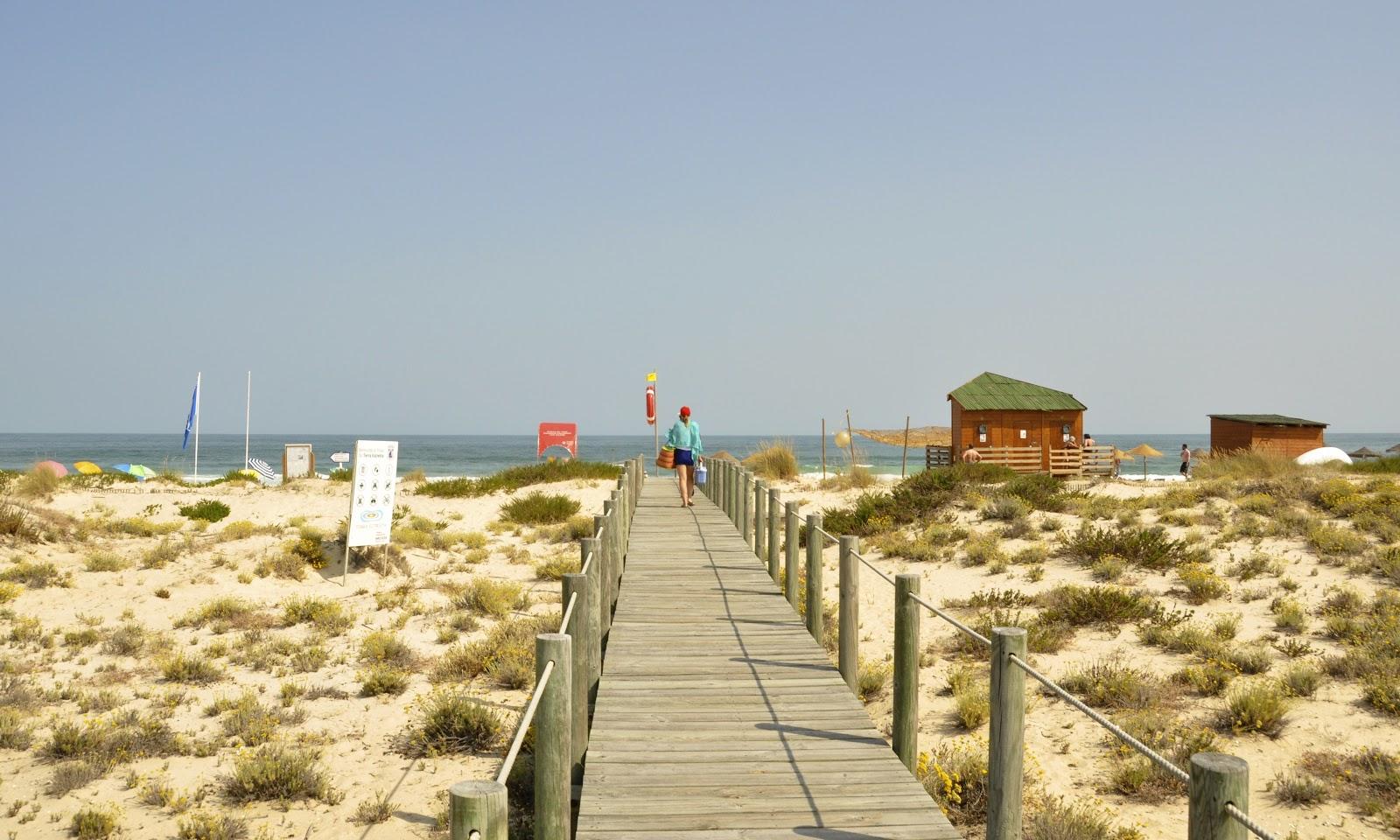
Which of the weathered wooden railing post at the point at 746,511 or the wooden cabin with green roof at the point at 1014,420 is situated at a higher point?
the wooden cabin with green roof at the point at 1014,420

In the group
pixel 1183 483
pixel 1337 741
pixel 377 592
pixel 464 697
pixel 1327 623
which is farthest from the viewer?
pixel 1183 483

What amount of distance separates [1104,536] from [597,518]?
10185 mm

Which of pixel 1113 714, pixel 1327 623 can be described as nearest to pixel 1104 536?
pixel 1327 623

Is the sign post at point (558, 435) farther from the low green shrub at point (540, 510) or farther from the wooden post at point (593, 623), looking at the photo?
the wooden post at point (593, 623)

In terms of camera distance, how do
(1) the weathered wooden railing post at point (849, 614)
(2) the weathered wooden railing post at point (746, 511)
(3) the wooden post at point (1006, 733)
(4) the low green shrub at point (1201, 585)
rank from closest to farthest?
(3) the wooden post at point (1006, 733) < (1) the weathered wooden railing post at point (849, 614) < (4) the low green shrub at point (1201, 585) < (2) the weathered wooden railing post at point (746, 511)

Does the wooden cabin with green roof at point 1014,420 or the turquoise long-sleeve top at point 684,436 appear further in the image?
the wooden cabin with green roof at point 1014,420

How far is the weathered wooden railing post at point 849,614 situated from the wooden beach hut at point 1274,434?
109 ft

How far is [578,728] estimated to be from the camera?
19.9 ft

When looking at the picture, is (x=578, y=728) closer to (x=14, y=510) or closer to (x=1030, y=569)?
(x=1030, y=569)

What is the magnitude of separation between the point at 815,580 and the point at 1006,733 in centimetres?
431

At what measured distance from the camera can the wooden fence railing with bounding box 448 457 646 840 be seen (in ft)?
9.09

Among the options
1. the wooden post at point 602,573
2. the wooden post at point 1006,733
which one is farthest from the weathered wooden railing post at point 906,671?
the wooden post at point 602,573

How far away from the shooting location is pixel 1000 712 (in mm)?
4625

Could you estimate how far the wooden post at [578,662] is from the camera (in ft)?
19.0
